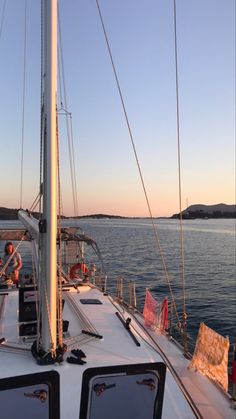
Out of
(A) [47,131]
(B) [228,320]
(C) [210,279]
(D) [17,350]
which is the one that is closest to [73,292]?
(D) [17,350]

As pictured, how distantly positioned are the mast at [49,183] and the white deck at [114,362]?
0.69 m

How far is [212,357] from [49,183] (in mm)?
4096

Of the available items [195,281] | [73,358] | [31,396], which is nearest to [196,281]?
[195,281]

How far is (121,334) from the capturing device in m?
7.42

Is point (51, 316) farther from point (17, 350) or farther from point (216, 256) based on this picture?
point (216, 256)

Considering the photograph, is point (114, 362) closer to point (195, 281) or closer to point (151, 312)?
point (151, 312)

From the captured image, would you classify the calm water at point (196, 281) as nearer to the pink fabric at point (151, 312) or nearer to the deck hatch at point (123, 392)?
the pink fabric at point (151, 312)

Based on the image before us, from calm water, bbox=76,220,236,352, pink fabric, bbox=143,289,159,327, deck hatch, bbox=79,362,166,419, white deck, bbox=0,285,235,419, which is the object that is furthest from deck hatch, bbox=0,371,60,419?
calm water, bbox=76,220,236,352

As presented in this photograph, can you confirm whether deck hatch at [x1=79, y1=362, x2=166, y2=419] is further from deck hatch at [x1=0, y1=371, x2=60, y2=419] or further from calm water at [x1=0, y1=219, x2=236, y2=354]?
calm water at [x1=0, y1=219, x2=236, y2=354]

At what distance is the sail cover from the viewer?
6117mm

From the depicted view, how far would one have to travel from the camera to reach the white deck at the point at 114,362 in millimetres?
5035

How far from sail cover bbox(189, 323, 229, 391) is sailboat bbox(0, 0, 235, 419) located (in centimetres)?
7

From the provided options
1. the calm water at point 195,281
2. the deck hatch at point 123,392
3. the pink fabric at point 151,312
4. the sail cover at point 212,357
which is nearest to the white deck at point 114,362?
the sail cover at point 212,357

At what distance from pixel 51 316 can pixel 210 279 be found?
29.2 meters
